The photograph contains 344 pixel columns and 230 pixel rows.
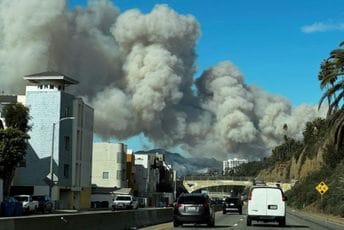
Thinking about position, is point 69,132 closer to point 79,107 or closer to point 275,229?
point 79,107

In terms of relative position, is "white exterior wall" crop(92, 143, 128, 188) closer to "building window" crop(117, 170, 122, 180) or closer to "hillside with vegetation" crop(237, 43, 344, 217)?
"building window" crop(117, 170, 122, 180)

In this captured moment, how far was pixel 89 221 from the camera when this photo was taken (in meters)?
22.5

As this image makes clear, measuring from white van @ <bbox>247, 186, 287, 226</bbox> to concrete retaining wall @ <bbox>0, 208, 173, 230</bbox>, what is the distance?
583 centimetres

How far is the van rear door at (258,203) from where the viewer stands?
1430 inches

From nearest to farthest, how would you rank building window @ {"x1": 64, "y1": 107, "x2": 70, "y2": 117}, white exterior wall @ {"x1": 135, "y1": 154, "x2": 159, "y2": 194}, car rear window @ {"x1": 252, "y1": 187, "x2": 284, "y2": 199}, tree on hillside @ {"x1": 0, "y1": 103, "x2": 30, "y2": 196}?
car rear window @ {"x1": 252, "y1": 187, "x2": 284, "y2": 199} → tree on hillside @ {"x1": 0, "y1": 103, "x2": 30, "y2": 196} → building window @ {"x1": 64, "y1": 107, "x2": 70, "y2": 117} → white exterior wall @ {"x1": 135, "y1": 154, "x2": 159, "y2": 194}

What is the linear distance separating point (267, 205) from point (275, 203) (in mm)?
465

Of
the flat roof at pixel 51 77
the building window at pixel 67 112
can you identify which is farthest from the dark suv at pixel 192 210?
the flat roof at pixel 51 77

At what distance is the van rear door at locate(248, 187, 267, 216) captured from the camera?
119 feet

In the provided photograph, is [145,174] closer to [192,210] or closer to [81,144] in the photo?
[81,144]

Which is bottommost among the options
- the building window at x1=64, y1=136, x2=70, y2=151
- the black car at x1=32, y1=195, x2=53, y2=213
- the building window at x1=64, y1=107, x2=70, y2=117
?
the black car at x1=32, y1=195, x2=53, y2=213

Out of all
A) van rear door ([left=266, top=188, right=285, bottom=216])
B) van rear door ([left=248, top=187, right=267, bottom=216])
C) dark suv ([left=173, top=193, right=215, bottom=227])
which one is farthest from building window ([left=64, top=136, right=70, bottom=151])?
dark suv ([left=173, top=193, right=215, bottom=227])

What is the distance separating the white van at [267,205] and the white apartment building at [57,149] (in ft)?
156

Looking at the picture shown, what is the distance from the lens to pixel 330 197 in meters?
70.8

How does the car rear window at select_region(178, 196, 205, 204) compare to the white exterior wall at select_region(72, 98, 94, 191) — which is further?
the white exterior wall at select_region(72, 98, 94, 191)
